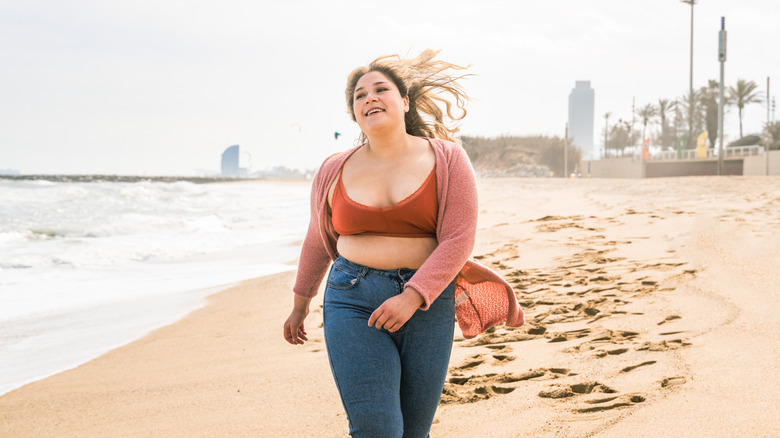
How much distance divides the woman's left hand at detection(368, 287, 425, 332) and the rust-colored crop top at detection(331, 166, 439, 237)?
24cm

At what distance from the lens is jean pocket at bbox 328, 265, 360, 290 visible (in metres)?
1.94

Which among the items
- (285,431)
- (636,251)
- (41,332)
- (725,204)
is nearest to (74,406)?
(285,431)

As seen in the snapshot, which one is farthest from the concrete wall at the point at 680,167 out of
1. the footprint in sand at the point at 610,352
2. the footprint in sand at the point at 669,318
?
the footprint in sand at the point at 610,352

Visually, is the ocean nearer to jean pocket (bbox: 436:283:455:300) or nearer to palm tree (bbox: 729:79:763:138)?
jean pocket (bbox: 436:283:455:300)

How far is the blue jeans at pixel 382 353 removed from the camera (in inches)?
70.7

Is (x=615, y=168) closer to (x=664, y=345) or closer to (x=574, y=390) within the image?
(x=664, y=345)

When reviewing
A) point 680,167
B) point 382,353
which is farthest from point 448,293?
point 680,167

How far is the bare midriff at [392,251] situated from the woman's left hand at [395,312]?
167 millimetres

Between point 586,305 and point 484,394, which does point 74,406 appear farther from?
point 586,305

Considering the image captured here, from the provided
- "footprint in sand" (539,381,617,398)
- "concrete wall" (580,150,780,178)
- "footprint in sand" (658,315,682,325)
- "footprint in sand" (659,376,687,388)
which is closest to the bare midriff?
"footprint in sand" (539,381,617,398)

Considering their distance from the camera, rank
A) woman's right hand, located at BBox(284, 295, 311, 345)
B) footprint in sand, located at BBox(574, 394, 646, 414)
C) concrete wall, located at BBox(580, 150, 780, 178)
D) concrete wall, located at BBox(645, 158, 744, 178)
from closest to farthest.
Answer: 1. woman's right hand, located at BBox(284, 295, 311, 345)
2. footprint in sand, located at BBox(574, 394, 646, 414)
3. concrete wall, located at BBox(580, 150, 780, 178)
4. concrete wall, located at BBox(645, 158, 744, 178)

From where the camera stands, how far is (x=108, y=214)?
1988cm

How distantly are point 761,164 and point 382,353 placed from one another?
116ft

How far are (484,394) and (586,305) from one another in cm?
187
